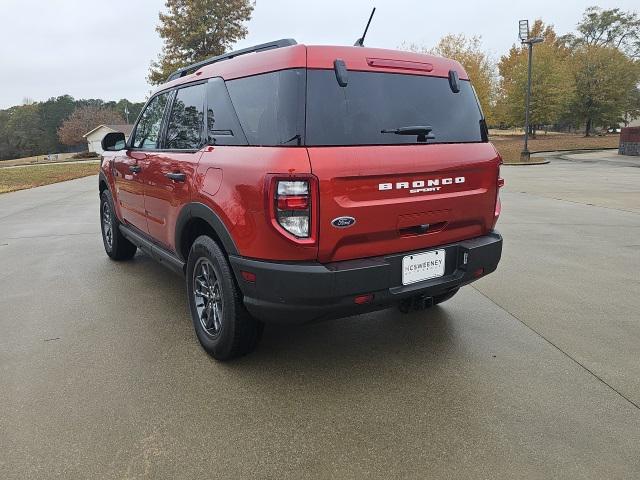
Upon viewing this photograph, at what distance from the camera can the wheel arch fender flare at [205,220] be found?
2.75m

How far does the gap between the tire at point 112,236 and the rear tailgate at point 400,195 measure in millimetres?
3705

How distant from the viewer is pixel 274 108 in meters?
2.58

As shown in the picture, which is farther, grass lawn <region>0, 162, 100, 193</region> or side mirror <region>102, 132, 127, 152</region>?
grass lawn <region>0, 162, 100, 193</region>

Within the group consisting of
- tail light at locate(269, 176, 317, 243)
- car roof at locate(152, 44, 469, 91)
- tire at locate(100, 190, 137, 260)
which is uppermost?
car roof at locate(152, 44, 469, 91)

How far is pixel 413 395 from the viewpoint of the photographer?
2742 millimetres

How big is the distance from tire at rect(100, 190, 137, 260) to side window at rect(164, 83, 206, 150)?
2.10 meters

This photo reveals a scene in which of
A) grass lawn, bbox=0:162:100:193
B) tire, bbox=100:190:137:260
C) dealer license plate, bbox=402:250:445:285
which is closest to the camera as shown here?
dealer license plate, bbox=402:250:445:285

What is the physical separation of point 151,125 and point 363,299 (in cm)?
276

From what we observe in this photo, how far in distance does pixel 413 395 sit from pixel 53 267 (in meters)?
4.69

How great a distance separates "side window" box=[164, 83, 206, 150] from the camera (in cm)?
328

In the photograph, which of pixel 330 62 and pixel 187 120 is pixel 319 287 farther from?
pixel 187 120

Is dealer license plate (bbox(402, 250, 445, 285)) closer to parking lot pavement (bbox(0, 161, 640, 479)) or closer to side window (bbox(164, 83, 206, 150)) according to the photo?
parking lot pavement (bbox(0, 161, 640, 479))

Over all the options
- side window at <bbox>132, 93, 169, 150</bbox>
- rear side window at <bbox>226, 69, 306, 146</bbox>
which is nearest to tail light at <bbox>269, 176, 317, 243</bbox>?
rear side window at <bbox>226, 69, 306, 146</bbox>

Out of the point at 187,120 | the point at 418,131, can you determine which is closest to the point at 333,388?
the point at 418,131
